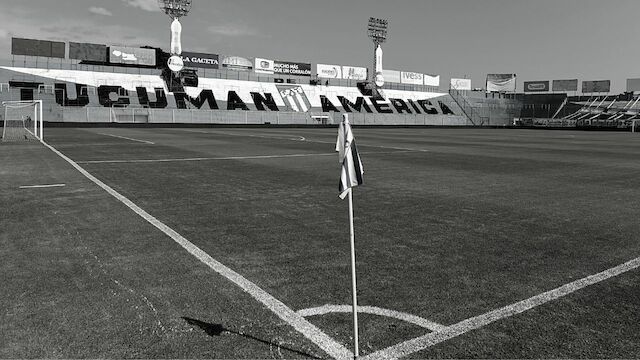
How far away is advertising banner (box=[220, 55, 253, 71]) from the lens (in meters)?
73.6

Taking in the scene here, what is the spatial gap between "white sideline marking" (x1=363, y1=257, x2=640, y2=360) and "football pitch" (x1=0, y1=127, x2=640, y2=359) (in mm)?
14

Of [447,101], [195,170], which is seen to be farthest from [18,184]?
[447,101]

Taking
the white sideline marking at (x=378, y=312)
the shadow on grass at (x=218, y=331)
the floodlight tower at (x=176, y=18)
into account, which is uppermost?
the floodlight tower at (x=176, y=18)

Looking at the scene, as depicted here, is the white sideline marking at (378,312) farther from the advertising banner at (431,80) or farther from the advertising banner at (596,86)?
the advertising banner at (596,86)

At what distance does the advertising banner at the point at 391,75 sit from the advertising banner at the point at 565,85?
34.0 meters

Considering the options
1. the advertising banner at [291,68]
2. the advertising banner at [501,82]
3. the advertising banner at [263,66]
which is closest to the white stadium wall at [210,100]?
the advertising banner at [291,68]

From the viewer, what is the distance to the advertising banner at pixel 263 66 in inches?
3029

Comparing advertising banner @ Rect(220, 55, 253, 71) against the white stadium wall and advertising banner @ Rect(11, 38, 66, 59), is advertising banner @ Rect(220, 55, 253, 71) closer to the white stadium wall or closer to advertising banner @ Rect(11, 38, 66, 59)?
the white stadium wall

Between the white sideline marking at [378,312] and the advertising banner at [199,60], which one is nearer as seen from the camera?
the white sideline marking at [378,312]

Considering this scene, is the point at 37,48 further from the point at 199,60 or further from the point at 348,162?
the point at 348,162

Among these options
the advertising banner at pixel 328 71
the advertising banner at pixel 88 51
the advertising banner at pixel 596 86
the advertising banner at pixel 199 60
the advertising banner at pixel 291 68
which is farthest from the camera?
the advertising banner at pixel 596 86

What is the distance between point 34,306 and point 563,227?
6.14 meters

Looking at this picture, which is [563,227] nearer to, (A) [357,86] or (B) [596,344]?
(B) [596,344]

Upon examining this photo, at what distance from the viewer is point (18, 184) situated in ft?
31.9
